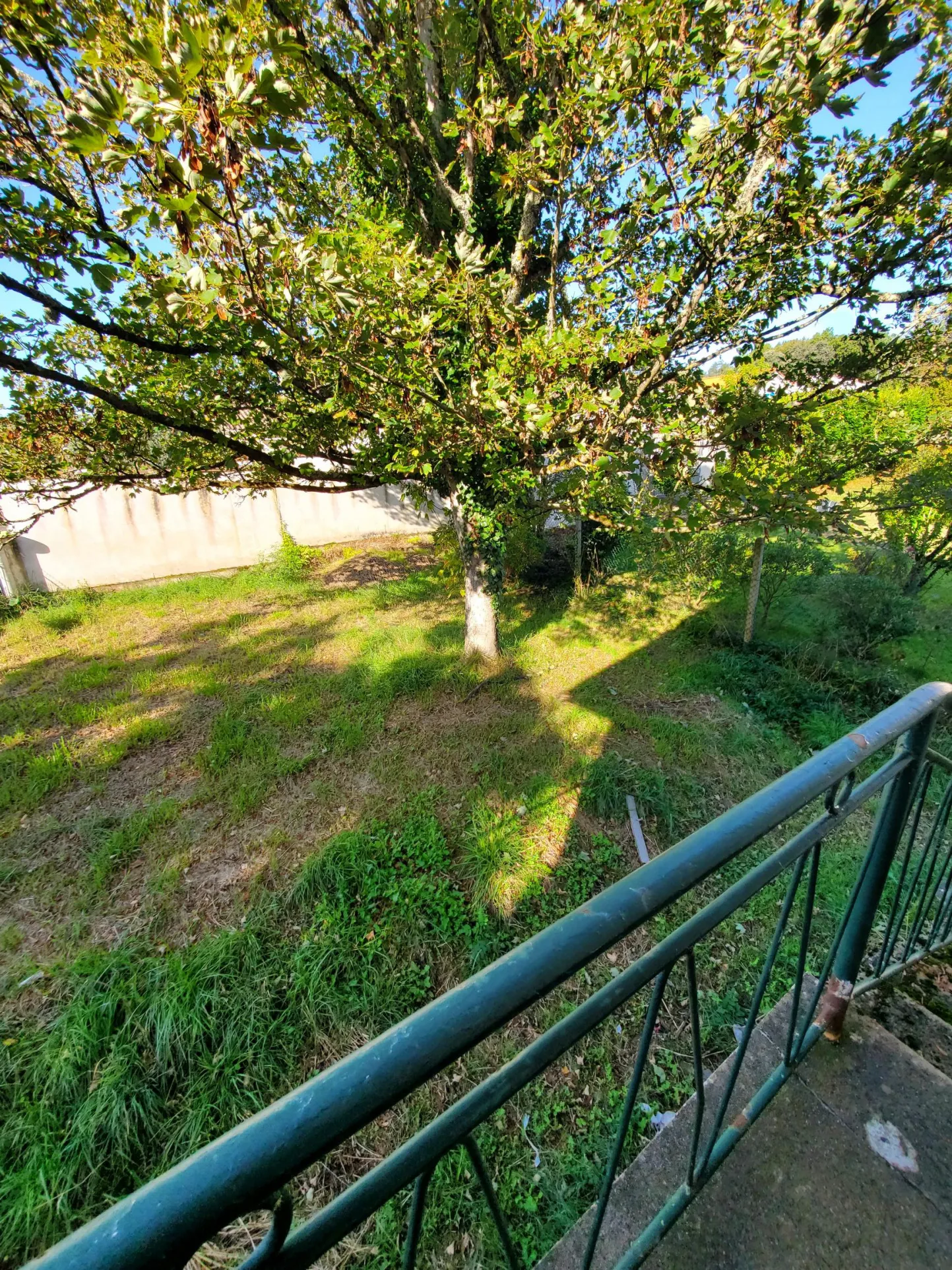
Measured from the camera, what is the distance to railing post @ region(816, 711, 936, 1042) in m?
1.27

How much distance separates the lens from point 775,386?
12.5 ft

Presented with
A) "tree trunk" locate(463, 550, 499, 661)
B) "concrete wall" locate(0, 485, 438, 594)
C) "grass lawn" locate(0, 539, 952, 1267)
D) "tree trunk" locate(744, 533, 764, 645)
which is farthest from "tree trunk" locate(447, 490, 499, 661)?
"concrete wall" locate(0, 485, 438, 594)

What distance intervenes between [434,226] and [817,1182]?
5624 millimetres

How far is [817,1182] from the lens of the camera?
1.20 metres

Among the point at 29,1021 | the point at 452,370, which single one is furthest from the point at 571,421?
the point at 29,1021

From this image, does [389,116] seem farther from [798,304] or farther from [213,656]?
[213,656]

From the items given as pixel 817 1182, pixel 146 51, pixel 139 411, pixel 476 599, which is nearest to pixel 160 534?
pixel 139 411

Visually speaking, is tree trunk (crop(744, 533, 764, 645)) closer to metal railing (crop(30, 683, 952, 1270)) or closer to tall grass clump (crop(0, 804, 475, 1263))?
metal railing (crop(30, 683, 952, 1270))

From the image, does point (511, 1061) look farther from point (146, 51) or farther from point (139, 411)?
point (139, 411)

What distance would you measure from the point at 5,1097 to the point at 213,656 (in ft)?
13.5

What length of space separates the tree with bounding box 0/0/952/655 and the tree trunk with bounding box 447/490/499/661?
1.88 feet

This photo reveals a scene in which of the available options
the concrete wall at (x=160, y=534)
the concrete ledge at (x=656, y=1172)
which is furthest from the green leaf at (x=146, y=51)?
the concrete wall at (x=160, y=534)

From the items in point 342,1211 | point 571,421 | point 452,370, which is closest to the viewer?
point 342,1211

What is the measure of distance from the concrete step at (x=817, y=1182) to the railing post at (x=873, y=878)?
0.15 metres
